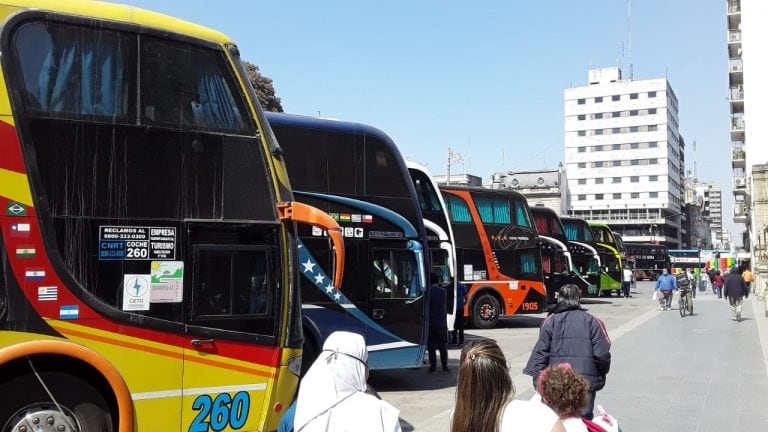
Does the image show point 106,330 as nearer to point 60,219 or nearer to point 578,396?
point 60,219

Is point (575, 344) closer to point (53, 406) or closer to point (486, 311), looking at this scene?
point (53, 406)

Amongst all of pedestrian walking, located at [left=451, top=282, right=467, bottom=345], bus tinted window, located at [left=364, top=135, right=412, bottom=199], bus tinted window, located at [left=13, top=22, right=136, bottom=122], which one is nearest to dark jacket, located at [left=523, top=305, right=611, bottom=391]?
bus tinted window, located at [left=13, top=22, right=136, bottom=122]

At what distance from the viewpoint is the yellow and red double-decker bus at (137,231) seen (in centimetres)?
528

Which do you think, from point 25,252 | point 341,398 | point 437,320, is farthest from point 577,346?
point 437,320

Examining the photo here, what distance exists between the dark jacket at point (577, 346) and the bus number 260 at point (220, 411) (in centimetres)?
260

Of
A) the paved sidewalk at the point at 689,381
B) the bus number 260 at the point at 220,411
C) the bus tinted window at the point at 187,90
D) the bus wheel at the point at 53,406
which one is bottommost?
the paved sidewalk at the point at 689,381

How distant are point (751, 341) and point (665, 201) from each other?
92.1 m

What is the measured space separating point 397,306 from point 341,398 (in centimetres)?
749

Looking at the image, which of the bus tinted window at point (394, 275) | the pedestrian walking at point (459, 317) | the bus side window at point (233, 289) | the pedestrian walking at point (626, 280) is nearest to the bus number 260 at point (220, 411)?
the bus side window at point (233, 289)

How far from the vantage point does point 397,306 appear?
10180mm

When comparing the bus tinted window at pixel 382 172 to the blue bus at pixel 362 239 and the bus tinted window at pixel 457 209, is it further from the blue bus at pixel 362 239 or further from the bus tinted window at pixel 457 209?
the bus tinted window at pixel 457 209

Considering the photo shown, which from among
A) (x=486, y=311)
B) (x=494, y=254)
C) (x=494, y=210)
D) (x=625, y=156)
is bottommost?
(x=486, y=311)

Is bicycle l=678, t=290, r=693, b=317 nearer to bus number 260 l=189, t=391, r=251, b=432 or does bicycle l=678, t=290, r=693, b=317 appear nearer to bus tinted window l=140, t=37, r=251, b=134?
bus number 260 l=189, t=391, r=251, b=432

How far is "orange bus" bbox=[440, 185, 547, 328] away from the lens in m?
20.0
